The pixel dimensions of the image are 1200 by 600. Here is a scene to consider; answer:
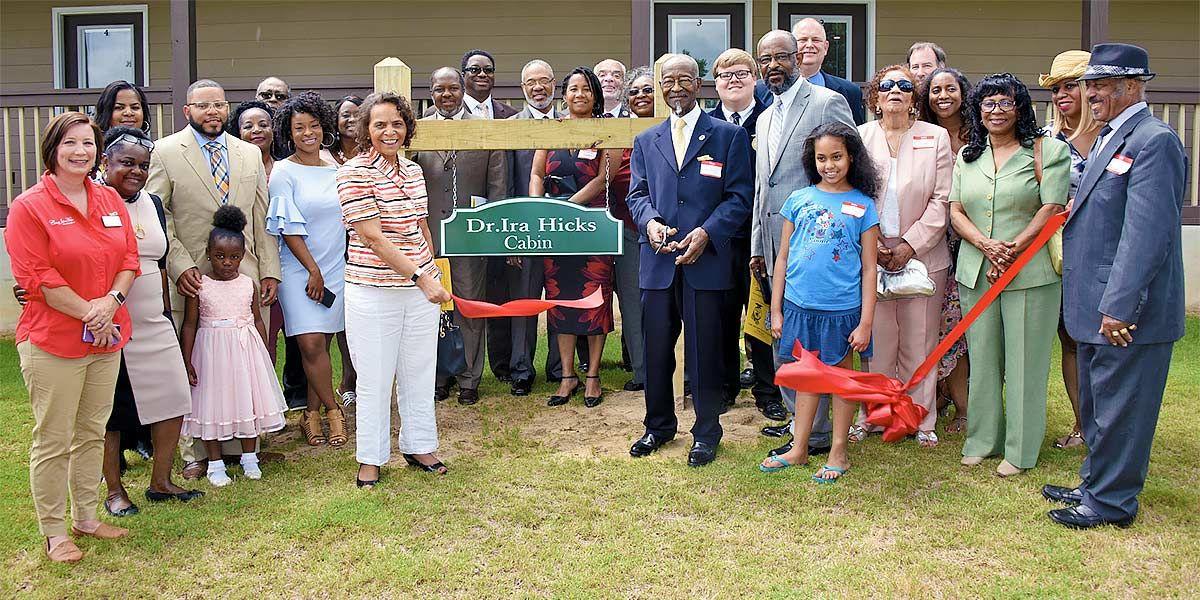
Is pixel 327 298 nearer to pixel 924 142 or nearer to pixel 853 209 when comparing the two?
pixel 853 209

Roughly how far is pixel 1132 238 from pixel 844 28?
7230mm

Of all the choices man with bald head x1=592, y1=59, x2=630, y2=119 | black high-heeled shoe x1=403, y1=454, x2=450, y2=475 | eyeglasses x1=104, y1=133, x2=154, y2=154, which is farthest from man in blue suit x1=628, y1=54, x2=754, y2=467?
eyeglasses x1=104, y1=133, x2=154, y2=154

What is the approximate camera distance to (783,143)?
16.1ft

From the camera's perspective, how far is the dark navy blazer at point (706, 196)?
4797 millimetres

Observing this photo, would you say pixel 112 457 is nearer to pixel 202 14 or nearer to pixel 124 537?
pixel 124 537

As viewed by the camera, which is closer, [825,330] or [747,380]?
[825,330]

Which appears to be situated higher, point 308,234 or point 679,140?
point 679,140

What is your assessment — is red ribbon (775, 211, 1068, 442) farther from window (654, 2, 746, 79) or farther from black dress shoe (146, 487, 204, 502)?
window (654, 2, 746, 79)

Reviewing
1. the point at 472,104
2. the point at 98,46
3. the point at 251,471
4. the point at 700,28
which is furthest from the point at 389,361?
the point at 98,46

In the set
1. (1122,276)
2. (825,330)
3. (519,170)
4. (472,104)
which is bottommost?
(825,330)

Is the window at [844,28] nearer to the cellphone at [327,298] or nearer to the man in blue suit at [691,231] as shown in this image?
the man in blue suit at [691,231]

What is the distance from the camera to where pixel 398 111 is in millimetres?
4465

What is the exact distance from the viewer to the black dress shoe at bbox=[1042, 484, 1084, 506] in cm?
418

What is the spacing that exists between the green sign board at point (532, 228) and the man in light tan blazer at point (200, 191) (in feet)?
3.71
